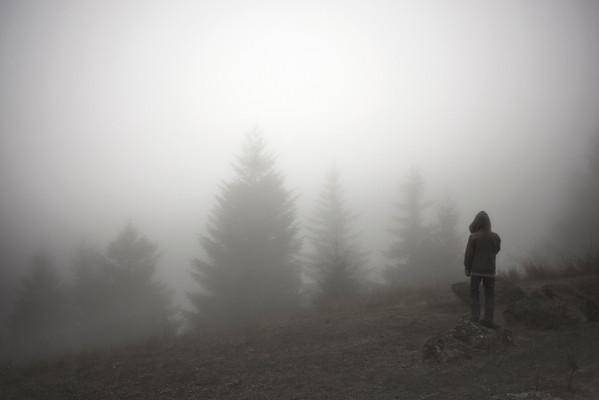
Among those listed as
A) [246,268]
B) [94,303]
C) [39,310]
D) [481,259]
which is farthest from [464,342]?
[39,310]

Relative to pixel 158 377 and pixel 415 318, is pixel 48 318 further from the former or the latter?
pixel 415 318

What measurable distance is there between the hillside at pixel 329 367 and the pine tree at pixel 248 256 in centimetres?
653

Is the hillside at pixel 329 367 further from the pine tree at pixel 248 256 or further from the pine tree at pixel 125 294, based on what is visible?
the pine tree at pixel 125 294

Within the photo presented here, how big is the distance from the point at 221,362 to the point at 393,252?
20.9 meters

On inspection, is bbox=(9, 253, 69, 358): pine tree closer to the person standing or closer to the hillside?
the hillside

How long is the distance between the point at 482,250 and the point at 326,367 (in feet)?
13.3

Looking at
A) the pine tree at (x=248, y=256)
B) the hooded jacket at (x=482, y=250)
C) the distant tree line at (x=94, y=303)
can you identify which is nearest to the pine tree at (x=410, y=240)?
the pine tree at (x=248, y=256)

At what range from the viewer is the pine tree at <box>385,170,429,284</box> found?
24.0 meters

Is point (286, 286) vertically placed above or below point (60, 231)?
below

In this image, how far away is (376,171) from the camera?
359 feet

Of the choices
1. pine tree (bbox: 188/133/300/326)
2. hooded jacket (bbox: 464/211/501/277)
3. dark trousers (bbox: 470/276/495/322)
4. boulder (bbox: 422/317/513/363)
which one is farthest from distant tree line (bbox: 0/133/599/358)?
boulder (bbox: 422/317/513/363)

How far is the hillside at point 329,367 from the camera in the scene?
479 cm

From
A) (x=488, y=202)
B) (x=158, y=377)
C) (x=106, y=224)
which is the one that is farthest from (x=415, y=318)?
(x=106, y=224)

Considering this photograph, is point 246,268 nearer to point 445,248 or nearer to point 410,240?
point 410,240
